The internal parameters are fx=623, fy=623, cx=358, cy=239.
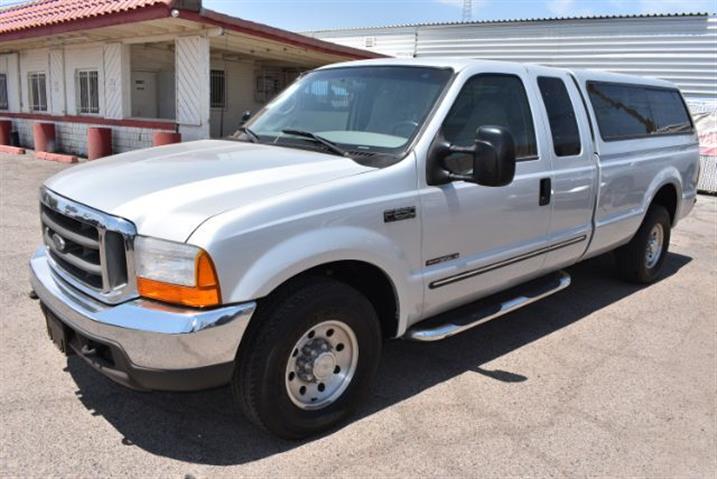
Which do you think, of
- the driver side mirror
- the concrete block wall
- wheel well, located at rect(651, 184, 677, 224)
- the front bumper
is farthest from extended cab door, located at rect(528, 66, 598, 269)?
the concrete block wall

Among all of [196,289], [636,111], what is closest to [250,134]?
[196,289]

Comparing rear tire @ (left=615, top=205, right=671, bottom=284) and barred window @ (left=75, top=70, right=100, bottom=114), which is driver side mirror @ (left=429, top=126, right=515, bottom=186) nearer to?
rear tire @ (left=615, top=205, right=671, bottom=284)

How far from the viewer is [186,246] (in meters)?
2.61

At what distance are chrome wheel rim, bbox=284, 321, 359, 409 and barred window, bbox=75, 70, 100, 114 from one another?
14586mm

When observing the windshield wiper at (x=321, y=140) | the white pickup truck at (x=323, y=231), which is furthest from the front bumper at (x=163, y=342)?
the windshield wiper at (x=321, y=140)

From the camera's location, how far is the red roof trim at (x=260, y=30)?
1115cm

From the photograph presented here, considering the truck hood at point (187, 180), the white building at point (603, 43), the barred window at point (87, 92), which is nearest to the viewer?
the truck hood at point (187, 180)

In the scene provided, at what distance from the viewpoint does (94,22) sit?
12.6 metres

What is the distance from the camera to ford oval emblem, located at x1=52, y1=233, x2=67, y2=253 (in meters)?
3.16

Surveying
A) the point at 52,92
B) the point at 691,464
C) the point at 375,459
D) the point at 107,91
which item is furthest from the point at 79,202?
→ the point at 52,92

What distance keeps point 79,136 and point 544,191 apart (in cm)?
1456

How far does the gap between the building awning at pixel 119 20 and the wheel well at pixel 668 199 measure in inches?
327

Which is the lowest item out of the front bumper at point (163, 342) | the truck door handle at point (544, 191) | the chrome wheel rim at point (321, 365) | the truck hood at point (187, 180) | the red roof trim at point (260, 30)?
the chrome wheel rim at point (321, 365)

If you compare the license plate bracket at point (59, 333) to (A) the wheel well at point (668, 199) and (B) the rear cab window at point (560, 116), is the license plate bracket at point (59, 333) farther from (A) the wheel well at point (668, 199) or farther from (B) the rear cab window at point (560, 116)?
(A) the wheel well at point (668, 199)
